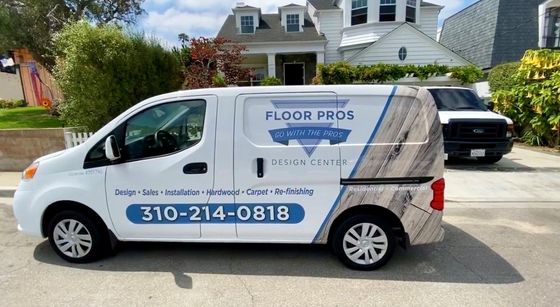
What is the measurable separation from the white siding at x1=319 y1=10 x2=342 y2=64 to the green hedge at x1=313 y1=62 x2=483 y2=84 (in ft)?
16.9

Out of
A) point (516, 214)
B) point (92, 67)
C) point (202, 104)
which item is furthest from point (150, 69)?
point (516, 214)

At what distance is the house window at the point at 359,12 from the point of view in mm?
18422

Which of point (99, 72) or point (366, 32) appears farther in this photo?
point (366, 32)

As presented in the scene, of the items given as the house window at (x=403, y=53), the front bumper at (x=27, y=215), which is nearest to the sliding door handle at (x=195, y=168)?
the front bumper at (x=27, y=215)

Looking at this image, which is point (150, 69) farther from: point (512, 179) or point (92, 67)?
point (512, 179)

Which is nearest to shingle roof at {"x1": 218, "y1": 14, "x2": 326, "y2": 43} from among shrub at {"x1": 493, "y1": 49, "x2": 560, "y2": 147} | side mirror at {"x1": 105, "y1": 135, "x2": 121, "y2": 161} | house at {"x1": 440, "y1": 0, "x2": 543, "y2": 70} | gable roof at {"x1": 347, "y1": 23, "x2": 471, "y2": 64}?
gable roof at {"x1": 347, "y1": 23, "x2": 471, "y2": 64}

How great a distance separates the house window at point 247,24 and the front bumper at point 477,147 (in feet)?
50.6

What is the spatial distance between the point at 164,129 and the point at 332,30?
59.4 feet

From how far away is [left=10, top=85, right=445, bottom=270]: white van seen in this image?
3285 mm

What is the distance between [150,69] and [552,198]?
8.55 metres

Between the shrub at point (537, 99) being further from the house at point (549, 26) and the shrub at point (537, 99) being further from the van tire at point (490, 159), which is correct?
the house at point (549, 26)

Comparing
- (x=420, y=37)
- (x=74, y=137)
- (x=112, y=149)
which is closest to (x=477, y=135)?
(x=112, y=149)

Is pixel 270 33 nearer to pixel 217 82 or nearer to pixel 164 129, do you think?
pixel 217 82

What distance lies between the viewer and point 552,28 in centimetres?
1909
